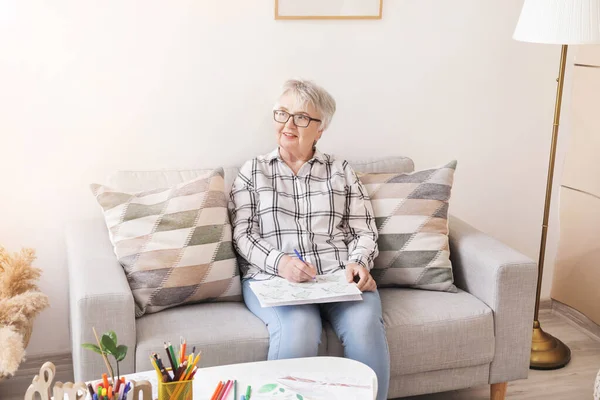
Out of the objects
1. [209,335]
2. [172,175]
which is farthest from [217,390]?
[172,175]

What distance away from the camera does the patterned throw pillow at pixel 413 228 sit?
2623 millimetres

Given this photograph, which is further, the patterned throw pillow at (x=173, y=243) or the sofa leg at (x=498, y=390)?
the sofa leg at (x=498, y=390)

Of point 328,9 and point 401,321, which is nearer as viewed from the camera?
point 401,321

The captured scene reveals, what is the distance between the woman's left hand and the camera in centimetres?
242

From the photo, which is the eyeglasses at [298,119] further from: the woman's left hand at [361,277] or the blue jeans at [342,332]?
the blue jeans at [342,332]

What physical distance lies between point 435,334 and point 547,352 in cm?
87

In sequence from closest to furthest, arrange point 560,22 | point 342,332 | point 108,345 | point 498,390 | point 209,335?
point 108,345
point 209,335
point 342,332
point 498,390
point 560,22

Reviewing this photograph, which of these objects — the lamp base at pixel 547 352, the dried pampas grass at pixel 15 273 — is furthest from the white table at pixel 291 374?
the lamp base at pixel 547 352

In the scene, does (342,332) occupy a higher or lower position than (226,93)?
lower

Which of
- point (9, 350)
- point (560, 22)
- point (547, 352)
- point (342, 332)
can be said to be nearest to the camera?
point (9, 350)

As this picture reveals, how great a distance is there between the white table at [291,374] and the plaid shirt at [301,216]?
0.54 meters

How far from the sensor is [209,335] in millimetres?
2229

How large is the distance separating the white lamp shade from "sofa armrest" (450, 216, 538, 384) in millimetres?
777

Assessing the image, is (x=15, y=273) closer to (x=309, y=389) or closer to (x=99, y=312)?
(x=99, y=312)
